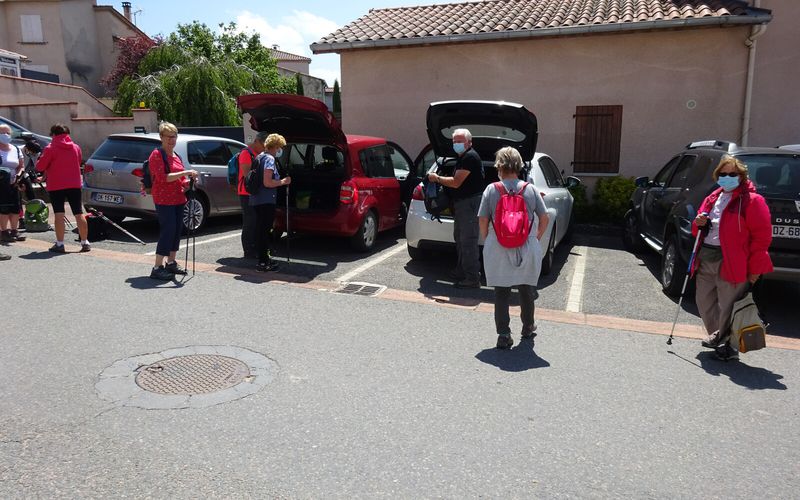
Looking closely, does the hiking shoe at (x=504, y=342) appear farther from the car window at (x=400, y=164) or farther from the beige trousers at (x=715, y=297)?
the car window at (x=400, y=164)

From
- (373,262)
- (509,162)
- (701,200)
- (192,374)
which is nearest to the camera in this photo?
(192,374)

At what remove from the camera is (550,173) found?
8.65 m

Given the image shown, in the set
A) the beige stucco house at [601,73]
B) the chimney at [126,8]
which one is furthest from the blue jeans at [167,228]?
the chimney at [126,8]

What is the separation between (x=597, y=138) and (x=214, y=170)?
23.5 feet

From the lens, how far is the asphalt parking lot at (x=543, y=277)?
21.8ft

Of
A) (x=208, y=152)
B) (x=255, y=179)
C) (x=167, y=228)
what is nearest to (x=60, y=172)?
(x=167, y=228)

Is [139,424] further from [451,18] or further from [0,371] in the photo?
[451,18]

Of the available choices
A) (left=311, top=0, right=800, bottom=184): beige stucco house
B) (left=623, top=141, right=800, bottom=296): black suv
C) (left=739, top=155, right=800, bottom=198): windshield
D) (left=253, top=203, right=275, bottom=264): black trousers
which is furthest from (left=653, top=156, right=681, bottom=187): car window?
(left=253, top=203, right=275, bottom=264): black trousers

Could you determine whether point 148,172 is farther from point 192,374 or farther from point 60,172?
point 192,374

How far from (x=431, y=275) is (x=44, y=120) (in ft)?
49.9

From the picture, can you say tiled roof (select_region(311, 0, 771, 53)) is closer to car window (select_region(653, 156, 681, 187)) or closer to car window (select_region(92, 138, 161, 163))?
car window (select_region(653, 156, 681, 187))

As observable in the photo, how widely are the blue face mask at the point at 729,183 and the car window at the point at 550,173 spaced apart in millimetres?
3226

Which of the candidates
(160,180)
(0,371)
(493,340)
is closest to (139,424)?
(0,371)

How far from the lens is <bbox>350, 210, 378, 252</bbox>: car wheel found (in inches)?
339
